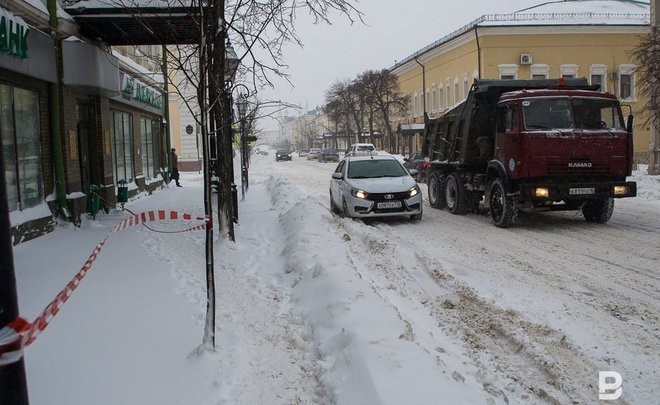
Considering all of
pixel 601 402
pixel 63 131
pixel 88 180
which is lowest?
pixel 601 402

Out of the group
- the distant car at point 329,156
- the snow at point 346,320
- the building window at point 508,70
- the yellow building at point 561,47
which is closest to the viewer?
the snow at point 346,320

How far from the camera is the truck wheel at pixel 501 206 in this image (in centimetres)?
1116

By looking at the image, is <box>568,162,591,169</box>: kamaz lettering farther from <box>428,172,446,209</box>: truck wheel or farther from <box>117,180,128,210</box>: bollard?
<box>117,180,128,210</box>: bollard

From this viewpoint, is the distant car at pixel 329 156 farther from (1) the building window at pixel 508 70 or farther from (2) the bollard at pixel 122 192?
(2) the bollard at pixel 122 192

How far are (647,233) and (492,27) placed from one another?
35284 mm

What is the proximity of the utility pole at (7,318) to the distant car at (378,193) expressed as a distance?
10.6 metres

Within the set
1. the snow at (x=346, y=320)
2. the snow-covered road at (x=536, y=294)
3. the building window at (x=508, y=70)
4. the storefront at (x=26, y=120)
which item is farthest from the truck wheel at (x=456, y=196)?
the building window at (x=508, y=70)

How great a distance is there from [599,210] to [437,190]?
471cm

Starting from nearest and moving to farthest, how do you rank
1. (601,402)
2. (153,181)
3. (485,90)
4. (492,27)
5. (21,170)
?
(601,402) → (21,170) → (485,90) → (153,181) → (492,27)

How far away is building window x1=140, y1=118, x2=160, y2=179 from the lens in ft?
67.9

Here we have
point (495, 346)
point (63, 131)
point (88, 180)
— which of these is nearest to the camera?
point (495, 346)

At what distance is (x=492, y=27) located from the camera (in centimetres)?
4225

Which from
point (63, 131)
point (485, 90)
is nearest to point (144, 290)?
point (63, 131)

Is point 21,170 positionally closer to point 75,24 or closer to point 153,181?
point 75,24
